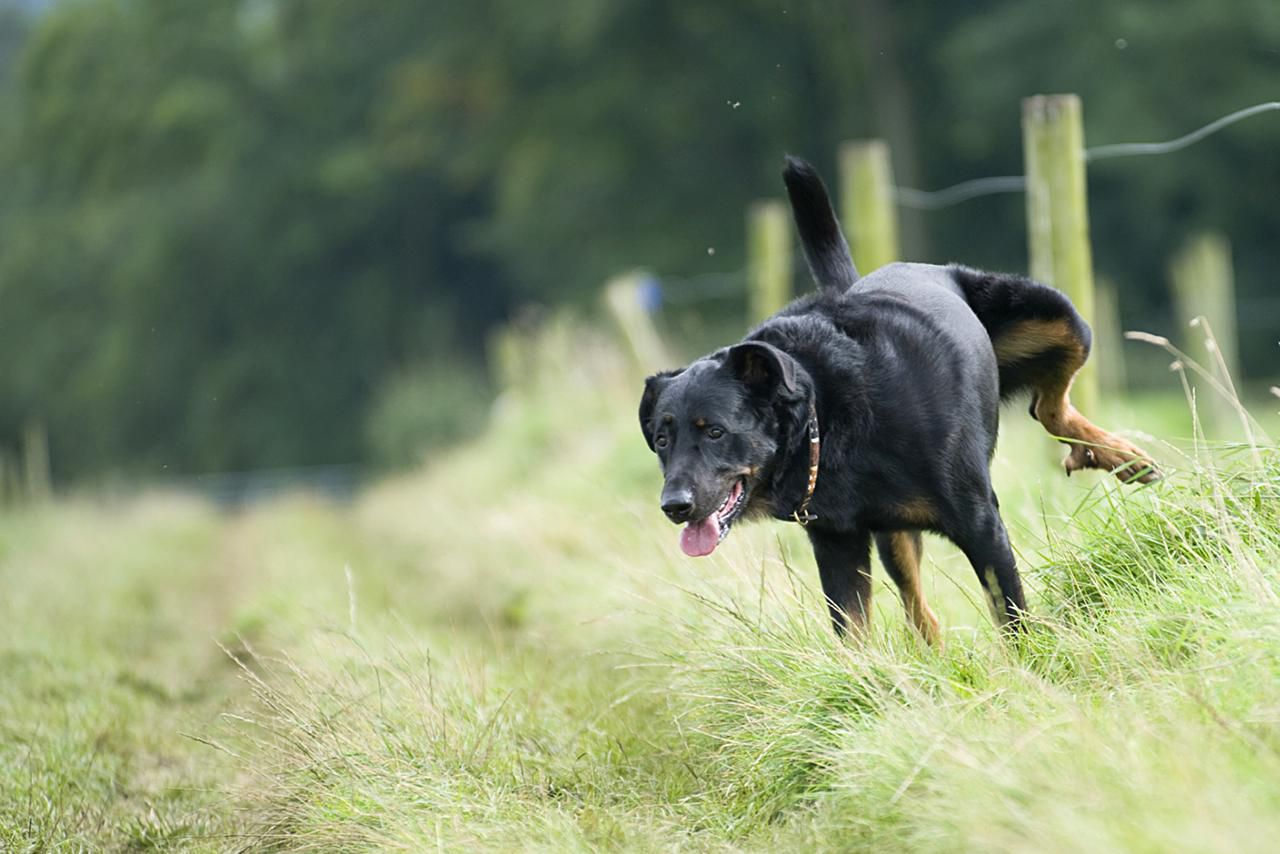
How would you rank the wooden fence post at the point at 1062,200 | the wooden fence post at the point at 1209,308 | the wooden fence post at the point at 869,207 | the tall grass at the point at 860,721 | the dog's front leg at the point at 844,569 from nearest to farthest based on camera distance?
the tall grass at the point at 860,721
the dog's front leg at the point at 844,569
the wooden fence post at the point at 1062,200
the wooden fence post at the point at 869,207
the wooden fence post at the point at 1209,308

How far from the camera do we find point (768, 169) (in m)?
27.6

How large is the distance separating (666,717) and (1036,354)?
1.67m

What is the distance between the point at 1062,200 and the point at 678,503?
2733mm

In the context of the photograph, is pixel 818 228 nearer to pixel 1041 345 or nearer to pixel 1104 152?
pixel 1041 345

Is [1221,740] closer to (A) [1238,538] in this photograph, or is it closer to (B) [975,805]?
(B) [975,805]

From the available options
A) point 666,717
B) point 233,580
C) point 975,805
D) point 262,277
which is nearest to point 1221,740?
point 975,805

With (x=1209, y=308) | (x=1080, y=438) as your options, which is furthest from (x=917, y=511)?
(x=1209, y=308)

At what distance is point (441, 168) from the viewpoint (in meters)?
34.8

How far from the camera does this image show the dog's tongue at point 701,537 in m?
4.45

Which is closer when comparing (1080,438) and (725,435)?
(725,435)

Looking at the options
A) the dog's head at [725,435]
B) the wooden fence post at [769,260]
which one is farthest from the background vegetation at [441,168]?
the dog's head at [725,435]

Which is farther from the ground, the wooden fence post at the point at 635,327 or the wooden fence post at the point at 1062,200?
the wooden fence post at the point at 1062,200

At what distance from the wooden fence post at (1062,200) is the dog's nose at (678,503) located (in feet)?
7.97

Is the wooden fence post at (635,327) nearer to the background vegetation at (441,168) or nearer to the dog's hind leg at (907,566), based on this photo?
the dog's hind leg at (907,566)
